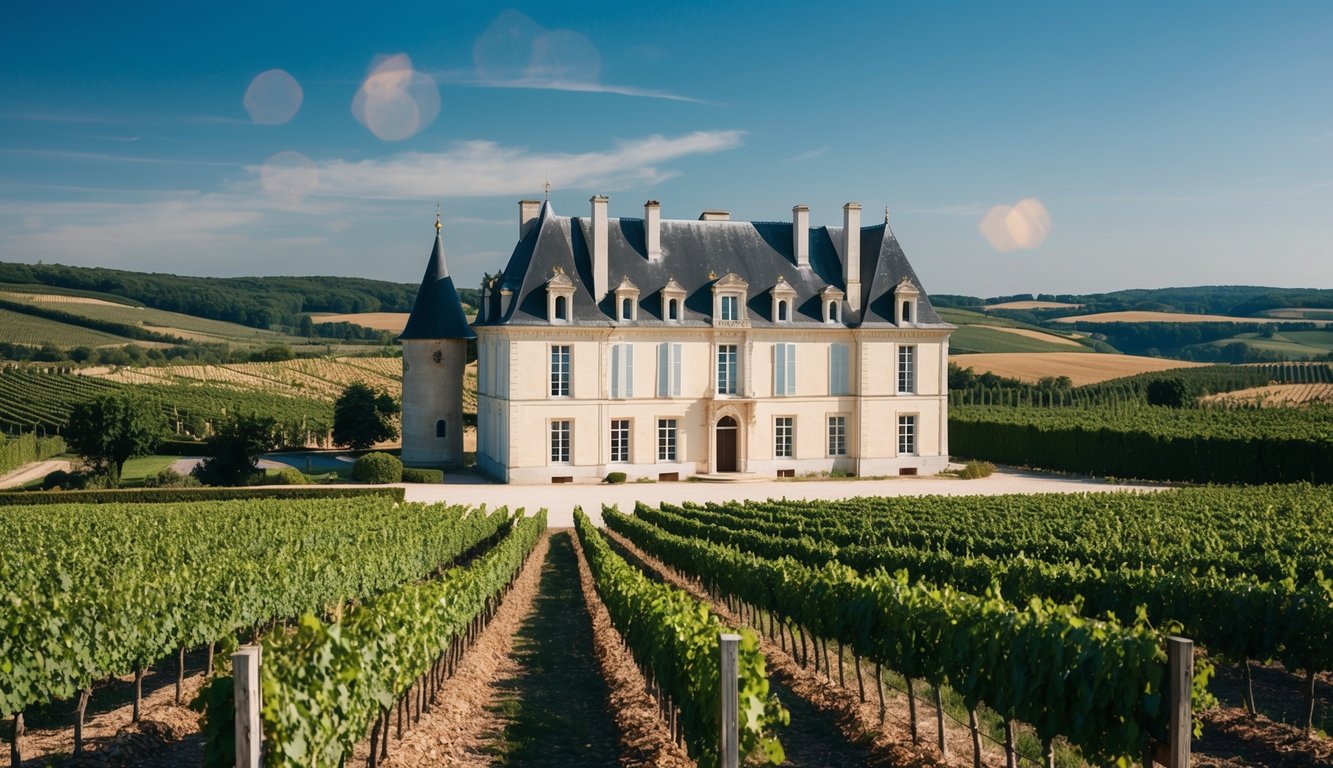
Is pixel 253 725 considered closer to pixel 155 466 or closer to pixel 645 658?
pixel 645 658

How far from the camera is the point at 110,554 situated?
18.1 meters

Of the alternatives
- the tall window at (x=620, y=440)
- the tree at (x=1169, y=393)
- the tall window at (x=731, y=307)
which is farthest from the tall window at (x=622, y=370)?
A: the tree at (x=1169, y=393)

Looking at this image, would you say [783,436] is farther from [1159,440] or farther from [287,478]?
[287,478]

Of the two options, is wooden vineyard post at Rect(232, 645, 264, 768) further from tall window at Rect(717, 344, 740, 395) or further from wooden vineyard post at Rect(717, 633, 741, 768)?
tall window at Rect(717, 344, 740, 395)

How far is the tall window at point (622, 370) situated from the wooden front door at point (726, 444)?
4.03 metres

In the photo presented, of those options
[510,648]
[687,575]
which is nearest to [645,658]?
[510,648]

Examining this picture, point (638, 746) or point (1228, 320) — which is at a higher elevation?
point (1228, 320)

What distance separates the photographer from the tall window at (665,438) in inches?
1572

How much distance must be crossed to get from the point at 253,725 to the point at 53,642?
4.60 meters

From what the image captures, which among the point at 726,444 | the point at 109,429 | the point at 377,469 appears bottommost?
the point at 377,469

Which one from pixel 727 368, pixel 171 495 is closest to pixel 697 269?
pixel 727 368

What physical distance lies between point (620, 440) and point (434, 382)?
8306 millimetres

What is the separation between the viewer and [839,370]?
42.0m

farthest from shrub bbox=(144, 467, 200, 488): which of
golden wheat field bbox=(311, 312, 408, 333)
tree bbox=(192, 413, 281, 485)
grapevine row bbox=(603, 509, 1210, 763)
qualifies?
golden wheat field bbox=(311, 312, 408, 333)
